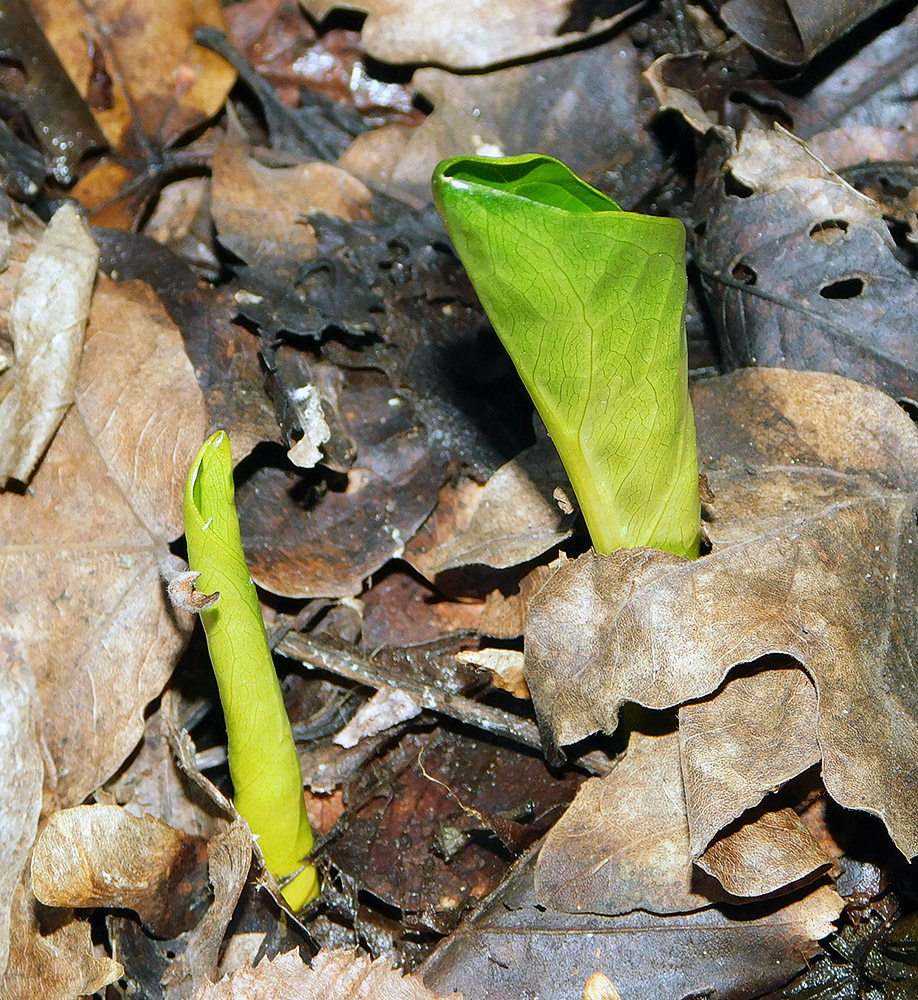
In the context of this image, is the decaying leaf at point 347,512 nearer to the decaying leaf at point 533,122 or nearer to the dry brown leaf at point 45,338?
the dry brown leaf at point 45,338

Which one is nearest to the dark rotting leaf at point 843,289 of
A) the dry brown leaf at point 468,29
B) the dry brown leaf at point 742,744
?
the dry brown leaf at point 742,744

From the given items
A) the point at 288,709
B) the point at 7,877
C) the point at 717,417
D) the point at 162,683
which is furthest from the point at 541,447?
the point at 7,877

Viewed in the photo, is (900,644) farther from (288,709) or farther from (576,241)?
(288,709)

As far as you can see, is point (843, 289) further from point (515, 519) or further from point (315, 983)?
point (315, 983)

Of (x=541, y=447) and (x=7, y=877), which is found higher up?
(x=541, y=447)

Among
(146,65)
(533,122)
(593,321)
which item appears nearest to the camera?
(593,321)

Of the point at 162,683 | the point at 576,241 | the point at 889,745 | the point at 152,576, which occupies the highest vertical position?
the point at 576,241

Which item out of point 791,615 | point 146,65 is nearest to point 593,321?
point 791,615
